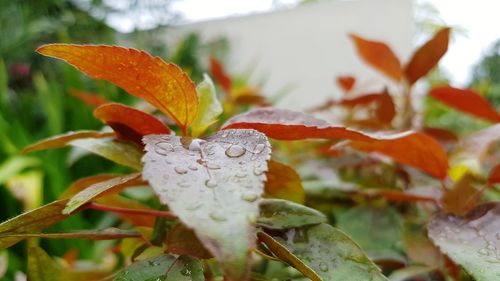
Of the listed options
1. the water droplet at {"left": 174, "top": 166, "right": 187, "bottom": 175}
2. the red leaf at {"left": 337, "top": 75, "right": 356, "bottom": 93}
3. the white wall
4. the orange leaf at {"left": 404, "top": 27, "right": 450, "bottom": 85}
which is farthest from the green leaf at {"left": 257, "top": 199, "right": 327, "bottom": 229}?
the white wall

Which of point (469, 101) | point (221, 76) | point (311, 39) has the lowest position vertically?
point (311, 39)

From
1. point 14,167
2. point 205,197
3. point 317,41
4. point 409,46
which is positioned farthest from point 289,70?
point 205,197

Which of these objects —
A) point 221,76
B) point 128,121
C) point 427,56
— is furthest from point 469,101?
point 221,76

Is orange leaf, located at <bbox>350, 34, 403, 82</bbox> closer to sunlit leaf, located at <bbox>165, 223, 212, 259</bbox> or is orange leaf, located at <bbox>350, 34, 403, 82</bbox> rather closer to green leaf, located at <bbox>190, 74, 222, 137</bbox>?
green leaf, located at <bbox>190, 74, 222, 137</bbox>

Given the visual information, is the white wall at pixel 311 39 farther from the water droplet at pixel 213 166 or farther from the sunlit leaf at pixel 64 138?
the water droplet at pixel 213 166

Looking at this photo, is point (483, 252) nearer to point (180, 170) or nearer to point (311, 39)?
point (180, 170)
